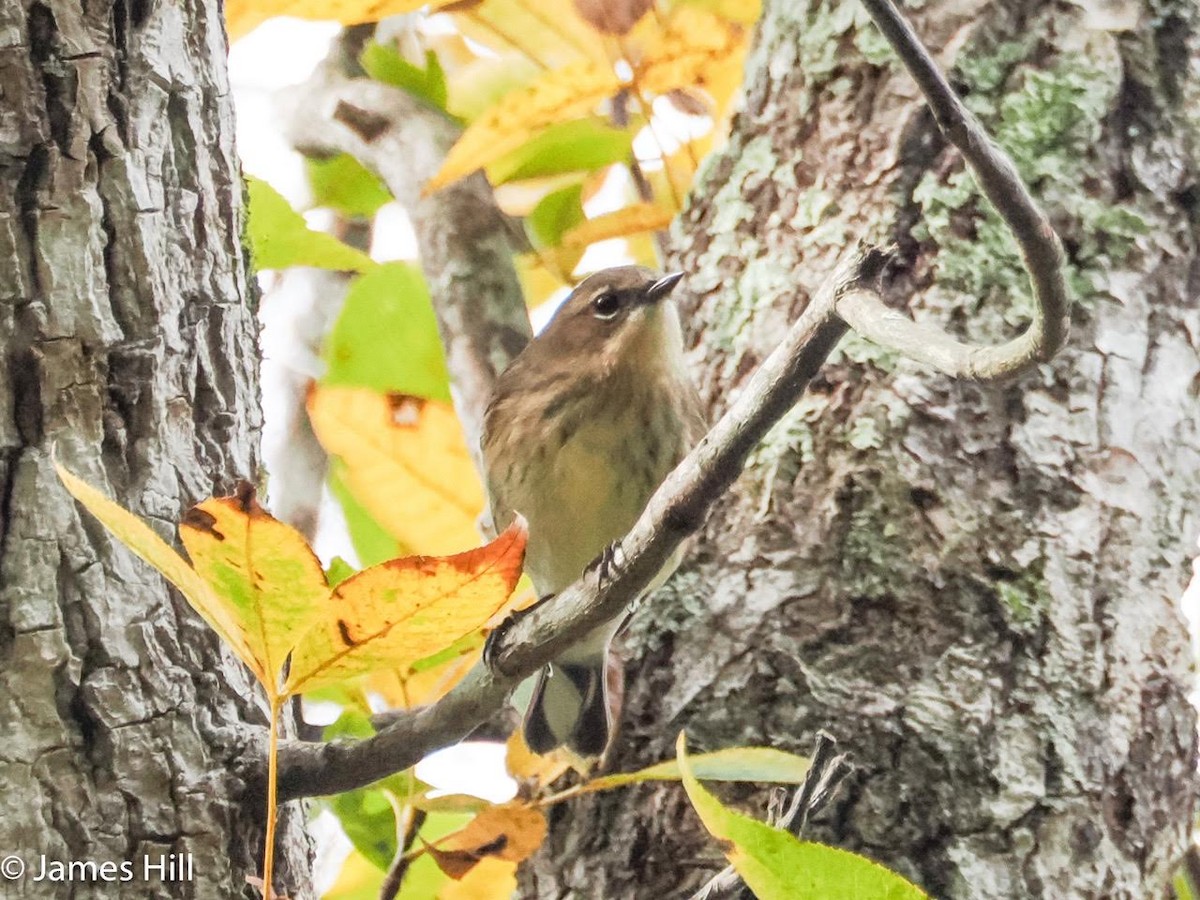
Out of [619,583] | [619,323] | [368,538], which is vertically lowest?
[619,583]

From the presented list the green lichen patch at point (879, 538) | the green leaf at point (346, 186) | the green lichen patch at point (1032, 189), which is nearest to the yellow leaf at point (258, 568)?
the green lichen patch at point (879, 538)

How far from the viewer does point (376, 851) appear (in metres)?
1.47

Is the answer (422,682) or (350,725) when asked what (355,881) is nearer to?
(422,682)

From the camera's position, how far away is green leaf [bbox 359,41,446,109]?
2260mm

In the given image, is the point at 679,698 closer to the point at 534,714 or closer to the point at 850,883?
the point at 534,714

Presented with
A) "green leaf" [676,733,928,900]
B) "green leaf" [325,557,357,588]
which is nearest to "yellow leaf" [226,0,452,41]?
"green leaf" [325,557,357,588]

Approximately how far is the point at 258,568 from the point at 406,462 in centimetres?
114

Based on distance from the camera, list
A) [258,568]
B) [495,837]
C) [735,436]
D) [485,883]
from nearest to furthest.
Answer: [258,568]
[735,436]
[495,837]
[485,883]

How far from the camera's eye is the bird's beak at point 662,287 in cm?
178

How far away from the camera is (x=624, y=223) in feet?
6.89

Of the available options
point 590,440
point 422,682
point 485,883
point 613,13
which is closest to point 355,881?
point 422,682

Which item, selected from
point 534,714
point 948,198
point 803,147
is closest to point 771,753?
point 534,714

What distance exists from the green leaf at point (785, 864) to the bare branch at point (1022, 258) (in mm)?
328

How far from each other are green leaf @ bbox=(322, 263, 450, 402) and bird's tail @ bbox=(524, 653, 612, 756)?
48 cm
